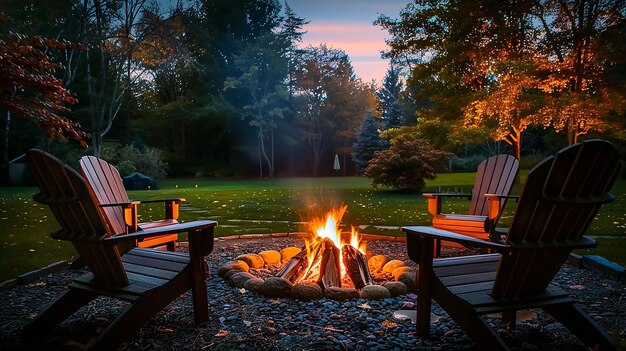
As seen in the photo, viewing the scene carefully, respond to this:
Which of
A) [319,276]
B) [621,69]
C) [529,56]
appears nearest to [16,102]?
Answer: [319,276]

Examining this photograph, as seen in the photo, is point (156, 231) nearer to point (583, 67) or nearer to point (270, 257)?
point (270, 257)

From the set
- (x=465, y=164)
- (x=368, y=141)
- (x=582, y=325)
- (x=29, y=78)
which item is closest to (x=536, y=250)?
(x=582, y=325)

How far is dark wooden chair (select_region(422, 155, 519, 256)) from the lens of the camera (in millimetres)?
4027

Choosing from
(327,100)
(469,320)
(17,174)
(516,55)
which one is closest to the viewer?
(469,320)

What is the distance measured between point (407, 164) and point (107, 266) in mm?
11842

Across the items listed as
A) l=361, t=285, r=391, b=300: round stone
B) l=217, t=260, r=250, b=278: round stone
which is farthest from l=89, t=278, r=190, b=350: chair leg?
l=361, t=285, r=391, b=300: round stone

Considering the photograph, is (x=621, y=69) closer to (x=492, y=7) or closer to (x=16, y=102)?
(x=492, y=7)

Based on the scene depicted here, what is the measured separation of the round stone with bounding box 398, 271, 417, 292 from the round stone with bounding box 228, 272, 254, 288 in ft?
3.85

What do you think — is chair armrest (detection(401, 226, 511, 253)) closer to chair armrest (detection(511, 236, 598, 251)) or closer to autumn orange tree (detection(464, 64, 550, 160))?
chair armrest (detection(511, 236, 598, 251))

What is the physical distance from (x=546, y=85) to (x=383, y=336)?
28.2 ft

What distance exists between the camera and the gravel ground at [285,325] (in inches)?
92.7

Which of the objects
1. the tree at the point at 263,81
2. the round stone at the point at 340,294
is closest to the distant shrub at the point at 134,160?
the tree at the point at 263,81

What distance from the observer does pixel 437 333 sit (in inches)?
98.7

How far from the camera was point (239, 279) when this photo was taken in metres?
3.41
